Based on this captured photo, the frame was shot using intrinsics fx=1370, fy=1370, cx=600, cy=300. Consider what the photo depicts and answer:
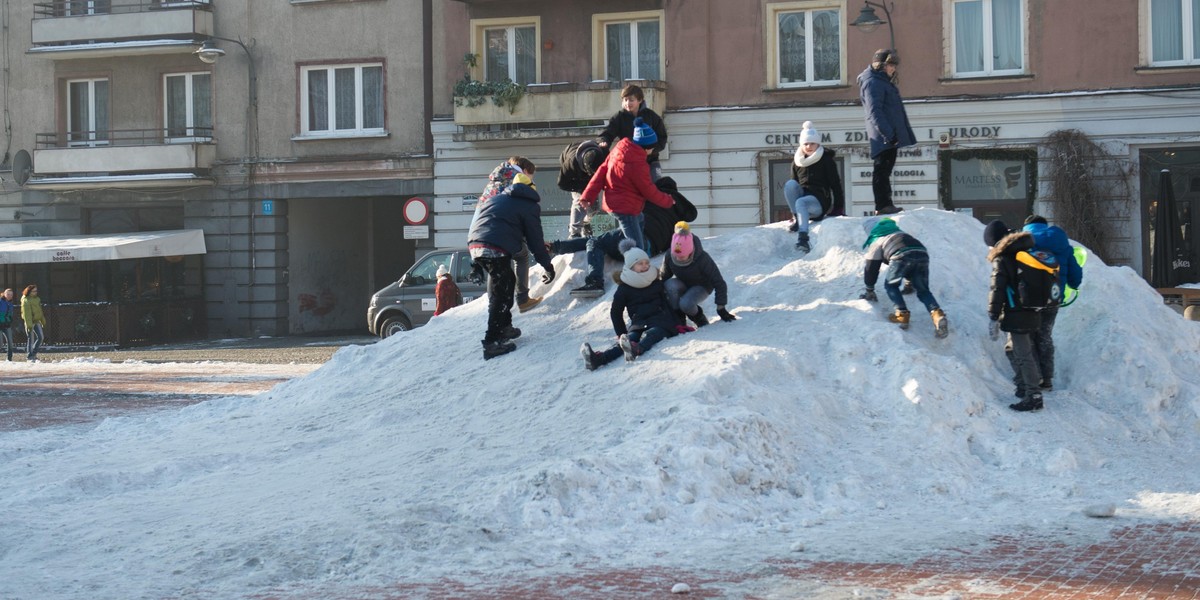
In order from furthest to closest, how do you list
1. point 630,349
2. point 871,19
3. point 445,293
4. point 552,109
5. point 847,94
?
point 552,109, point 847,94, point 871,19, point 445,293, point 630,349

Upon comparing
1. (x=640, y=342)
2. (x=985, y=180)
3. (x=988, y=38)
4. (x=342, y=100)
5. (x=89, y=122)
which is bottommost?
(x=640, y=342)

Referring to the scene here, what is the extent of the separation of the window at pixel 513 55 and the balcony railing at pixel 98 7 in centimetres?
716

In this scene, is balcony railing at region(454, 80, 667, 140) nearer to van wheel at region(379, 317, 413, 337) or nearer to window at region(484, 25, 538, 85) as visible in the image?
window at region(484, 25, 538, 85)

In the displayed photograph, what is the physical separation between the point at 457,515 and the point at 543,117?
22031mm

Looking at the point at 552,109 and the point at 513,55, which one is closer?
the point at 552,109

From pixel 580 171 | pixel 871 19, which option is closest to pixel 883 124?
pixel 580 171

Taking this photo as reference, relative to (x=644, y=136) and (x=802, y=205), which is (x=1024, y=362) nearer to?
(x=802, y=205)

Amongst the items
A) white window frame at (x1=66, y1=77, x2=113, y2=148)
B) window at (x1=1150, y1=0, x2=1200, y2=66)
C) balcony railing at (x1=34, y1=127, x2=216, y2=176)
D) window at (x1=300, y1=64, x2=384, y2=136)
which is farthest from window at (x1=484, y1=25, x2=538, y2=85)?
window at (x1=1150, y1=0, x2=1200, y2=66)

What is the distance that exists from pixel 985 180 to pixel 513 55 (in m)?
10.7

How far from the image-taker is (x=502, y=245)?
11953mm

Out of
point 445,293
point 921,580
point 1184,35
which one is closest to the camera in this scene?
point 921,580

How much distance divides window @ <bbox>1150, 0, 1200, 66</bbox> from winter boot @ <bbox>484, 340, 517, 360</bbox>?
1968 cm

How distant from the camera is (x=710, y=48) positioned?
96.3ft

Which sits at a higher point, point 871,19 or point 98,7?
point 98,7
